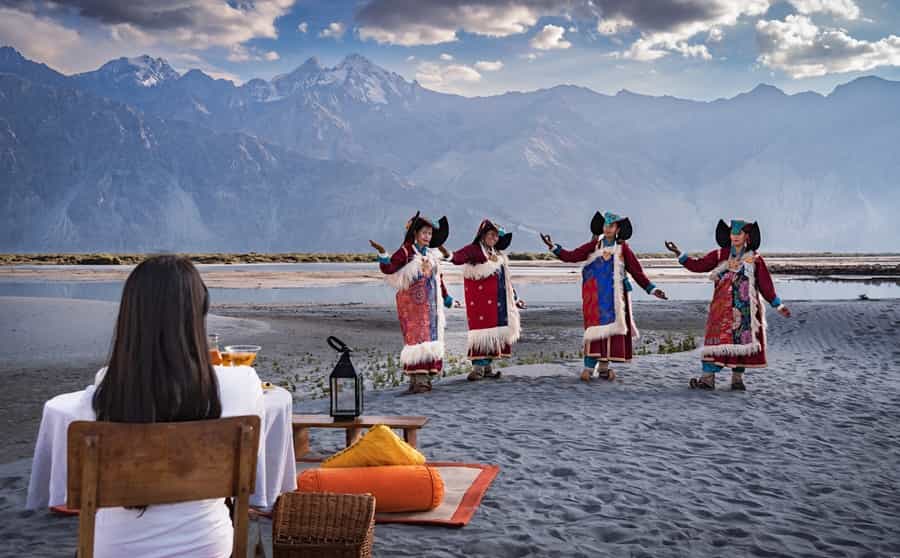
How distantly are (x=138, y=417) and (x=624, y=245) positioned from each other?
8.27 m

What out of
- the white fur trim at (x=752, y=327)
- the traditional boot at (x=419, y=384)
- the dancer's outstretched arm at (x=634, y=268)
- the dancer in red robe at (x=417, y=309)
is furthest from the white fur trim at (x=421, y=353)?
the white fur trim at (x=752, y=327)

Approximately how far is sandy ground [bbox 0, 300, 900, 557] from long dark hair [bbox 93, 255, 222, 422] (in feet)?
7.04

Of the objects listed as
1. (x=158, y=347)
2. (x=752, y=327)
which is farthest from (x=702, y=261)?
(x=158, y=347)

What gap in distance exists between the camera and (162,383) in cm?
249

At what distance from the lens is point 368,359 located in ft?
42.7

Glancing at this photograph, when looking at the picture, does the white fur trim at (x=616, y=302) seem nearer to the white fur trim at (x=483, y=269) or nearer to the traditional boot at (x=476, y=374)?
the white fur trim at (x=483, y=269)

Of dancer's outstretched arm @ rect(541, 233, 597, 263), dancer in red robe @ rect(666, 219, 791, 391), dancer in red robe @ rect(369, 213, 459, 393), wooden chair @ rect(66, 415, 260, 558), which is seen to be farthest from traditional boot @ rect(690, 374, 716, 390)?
wooden chair @ rect(66, 415, 260, 558)

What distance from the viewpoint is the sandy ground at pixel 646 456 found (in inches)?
175

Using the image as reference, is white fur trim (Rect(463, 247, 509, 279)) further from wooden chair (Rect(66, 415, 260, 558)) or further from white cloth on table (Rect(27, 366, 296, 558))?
wooden chair (Rect(66, 415, 260, 558))

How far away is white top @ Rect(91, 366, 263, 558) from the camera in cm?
266

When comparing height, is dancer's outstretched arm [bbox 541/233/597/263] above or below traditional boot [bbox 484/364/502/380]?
above

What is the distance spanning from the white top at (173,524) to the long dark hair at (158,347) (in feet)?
0.54

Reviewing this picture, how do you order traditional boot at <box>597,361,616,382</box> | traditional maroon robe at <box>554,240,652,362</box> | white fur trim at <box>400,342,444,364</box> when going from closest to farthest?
white fur trim at <box>400,342,444,364</box>, traditional maroon robe at <box>554,240,652,362</box>, traditional boot at <box>597,361,616,382</box>

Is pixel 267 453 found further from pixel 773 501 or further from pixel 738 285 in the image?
pixel 738 285
